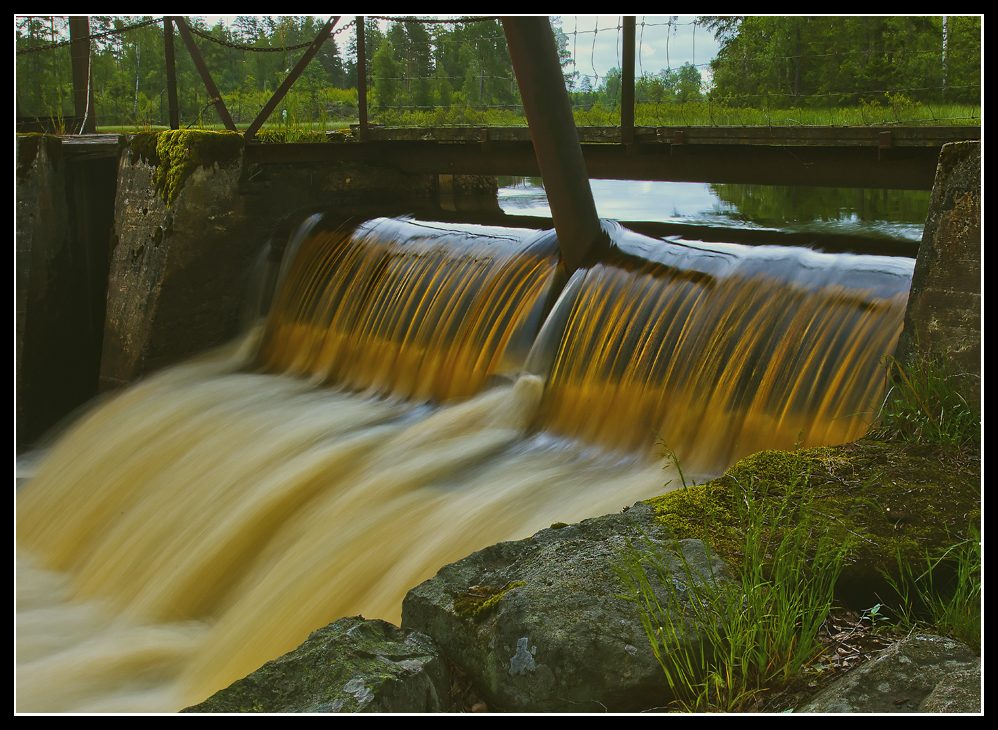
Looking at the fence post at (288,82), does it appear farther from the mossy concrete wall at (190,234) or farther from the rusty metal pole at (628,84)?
the rusty metal pole at (628,84)

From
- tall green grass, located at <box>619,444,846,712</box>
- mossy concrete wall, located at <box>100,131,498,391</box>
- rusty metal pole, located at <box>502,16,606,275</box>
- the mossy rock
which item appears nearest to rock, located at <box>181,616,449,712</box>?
tall green grass, located at <box>619,444,846,712</box>

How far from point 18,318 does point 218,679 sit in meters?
6.25

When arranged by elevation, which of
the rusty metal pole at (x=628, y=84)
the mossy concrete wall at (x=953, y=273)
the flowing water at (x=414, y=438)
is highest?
the rusty metal pole at (x=628, y=84)

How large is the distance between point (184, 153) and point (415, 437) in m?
4.22

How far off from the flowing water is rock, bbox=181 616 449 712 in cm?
149

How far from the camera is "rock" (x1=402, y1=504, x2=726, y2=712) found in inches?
89.2

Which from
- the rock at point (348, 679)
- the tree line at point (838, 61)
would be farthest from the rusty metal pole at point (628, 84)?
the rock at point (348, 679)

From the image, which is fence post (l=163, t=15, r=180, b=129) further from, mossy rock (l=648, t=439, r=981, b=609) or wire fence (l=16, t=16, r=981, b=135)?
mossy rock (l=648, t=439, r=981, b=609)

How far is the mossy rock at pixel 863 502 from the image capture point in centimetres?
262

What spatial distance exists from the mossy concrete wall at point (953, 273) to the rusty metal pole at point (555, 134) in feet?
10.0

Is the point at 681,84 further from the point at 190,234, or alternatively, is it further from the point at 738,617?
the point at 738,617
